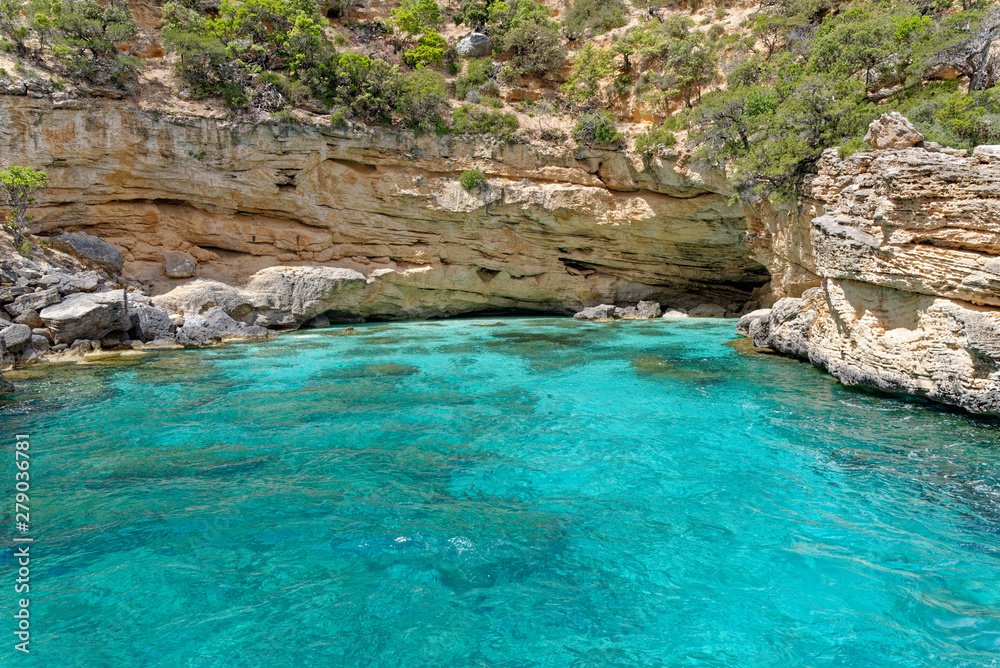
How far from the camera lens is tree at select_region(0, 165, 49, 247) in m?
14.3

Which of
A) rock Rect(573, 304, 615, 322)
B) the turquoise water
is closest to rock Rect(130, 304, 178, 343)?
the turquoise water

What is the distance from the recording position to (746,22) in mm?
20969

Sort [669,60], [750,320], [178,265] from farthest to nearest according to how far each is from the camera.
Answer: [669,60], [178,265], [750,320]

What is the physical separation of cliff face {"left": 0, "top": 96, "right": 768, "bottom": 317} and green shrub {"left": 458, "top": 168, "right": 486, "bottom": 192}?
345mm

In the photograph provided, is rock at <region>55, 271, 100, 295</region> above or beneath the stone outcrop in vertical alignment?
beneath

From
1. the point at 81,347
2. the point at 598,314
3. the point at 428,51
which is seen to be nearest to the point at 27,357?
the point at 81,347

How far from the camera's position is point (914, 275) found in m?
7.51

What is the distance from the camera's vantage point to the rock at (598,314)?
68.9 ft

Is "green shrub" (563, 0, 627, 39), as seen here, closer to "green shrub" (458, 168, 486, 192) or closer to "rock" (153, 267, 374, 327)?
"green shrub" (458, 168, 486, 192)

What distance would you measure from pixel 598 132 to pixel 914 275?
13856mm

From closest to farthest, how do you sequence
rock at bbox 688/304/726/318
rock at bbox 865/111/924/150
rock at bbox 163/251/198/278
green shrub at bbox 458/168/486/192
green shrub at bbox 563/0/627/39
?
rock at bbox 865/111/924/150, rock at bbox 163/251/198/278, green shrub at bbox 458/168/486/192, rock at bbox 688/304/726/318, green shrub at bbox 563/0/627/39

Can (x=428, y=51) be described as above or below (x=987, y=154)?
above

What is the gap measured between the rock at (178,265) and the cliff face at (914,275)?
1889 centimetres

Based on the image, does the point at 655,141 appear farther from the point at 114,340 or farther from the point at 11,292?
the point at 11,292
